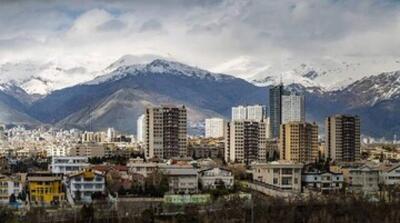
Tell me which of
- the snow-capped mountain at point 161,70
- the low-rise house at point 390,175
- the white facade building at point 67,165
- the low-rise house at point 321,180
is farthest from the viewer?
the snow-capped mountain at point 161,70

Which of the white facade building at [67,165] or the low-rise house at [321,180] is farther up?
the white facade building at [67,165]

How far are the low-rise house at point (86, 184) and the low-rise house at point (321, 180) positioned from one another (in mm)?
3942

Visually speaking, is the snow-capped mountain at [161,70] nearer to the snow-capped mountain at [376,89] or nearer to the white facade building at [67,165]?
the snow-capped mountain at [376,89]

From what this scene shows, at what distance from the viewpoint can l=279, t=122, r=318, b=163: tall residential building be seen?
2395cm

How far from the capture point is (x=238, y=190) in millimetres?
15797

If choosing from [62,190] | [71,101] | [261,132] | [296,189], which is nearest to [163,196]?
[62,190]

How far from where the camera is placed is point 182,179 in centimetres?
1603

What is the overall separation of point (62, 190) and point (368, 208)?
5.09 m

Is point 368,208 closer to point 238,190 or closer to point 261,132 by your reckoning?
point 238,190

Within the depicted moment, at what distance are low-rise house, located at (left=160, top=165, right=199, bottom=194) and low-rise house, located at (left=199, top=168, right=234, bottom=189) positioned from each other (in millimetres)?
259

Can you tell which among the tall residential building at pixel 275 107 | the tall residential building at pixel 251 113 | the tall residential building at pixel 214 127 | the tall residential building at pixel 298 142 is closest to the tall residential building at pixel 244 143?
the tall residential building at pixel 298 142

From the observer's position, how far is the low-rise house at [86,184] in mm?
14774

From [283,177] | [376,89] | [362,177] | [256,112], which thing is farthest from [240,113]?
[283,177]

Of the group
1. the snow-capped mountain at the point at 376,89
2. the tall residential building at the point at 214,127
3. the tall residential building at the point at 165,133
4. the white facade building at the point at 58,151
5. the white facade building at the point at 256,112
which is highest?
the snow-capped mountain at the point at 376,89
